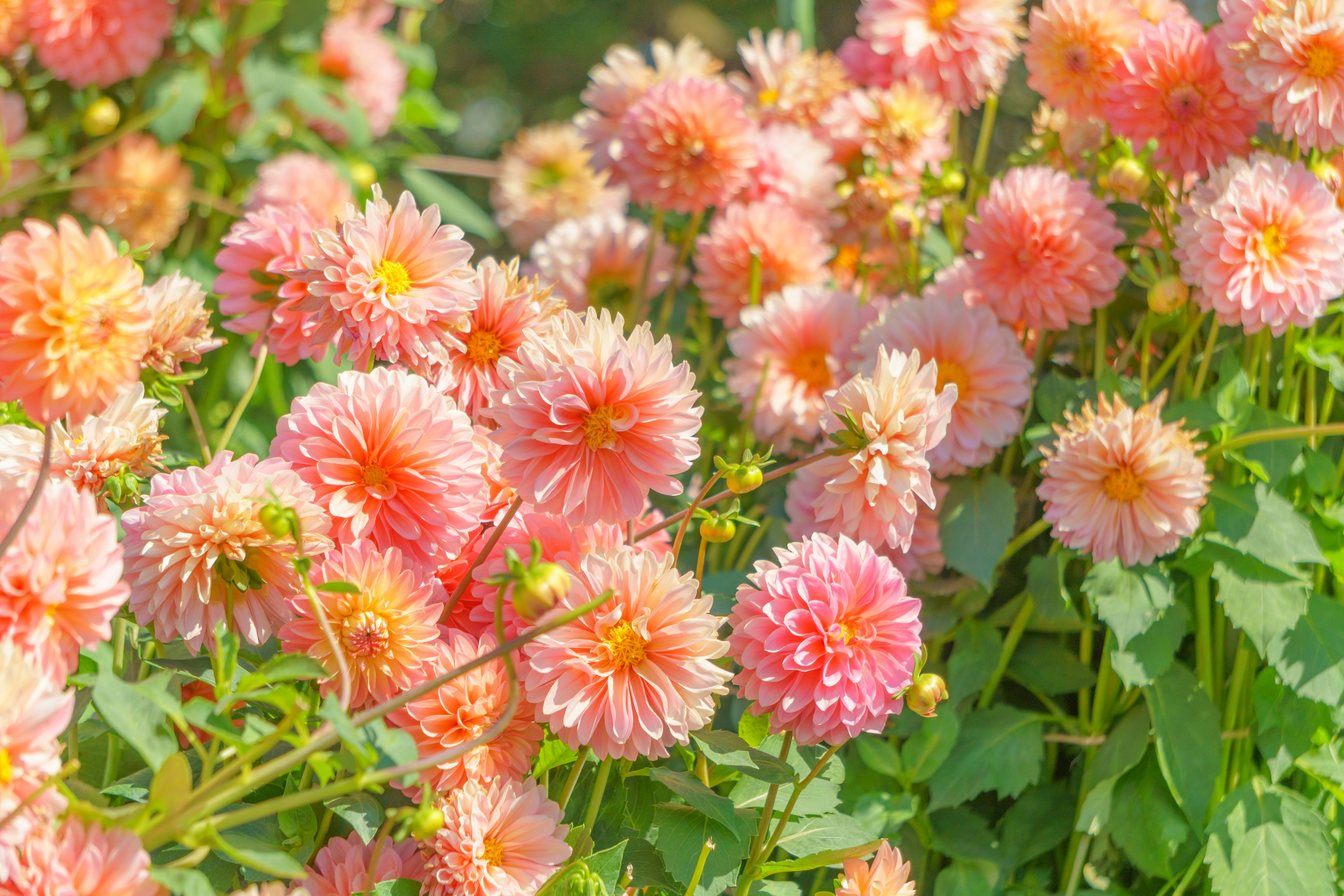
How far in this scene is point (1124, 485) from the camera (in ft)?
2.55

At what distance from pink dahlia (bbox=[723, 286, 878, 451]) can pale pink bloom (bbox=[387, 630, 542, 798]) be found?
0.46 m

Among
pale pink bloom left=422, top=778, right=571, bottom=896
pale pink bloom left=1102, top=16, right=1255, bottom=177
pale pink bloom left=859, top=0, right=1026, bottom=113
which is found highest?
pale pink bloom left=859, top=0, right=1026, bottom=113

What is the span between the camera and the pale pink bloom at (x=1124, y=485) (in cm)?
76

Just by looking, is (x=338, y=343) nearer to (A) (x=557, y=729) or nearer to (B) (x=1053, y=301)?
(A) (x=557, y=729)

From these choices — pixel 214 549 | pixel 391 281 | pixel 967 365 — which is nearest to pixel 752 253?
pixel 967 365

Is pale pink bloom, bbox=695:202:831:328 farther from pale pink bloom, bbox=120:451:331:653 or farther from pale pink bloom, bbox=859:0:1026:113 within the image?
A: pale pink bloom, bbox=120:451:331:653

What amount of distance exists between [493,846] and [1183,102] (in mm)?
780

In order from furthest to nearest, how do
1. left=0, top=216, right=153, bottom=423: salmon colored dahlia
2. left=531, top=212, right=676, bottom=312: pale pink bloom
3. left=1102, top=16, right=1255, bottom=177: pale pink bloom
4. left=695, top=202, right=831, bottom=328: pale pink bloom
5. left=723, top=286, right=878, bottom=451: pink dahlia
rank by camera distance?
left=531, top=212, right=676, bottom=312: pale pink bloom → left=695, top=202, right=831, bottom=328: pale pink bloom → left=723, top=286, right=878, bottom=451: pink dahlia → left=1102, top=16, right=1255, bottom=177: pale pink bloom → left=0, top=216, right=153, bottom=423: salmon colored dahlia

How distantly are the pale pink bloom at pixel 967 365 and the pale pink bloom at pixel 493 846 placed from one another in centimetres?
47

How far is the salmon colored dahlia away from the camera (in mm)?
469

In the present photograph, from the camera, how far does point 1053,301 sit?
90 centimetres

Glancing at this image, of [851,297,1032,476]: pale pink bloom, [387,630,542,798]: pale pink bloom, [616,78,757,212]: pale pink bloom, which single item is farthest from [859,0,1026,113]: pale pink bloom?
[387,630,542,798]: pale pink bloom

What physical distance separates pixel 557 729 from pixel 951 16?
825mm

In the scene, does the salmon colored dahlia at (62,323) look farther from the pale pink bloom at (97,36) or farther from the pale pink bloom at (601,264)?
→ the pale pink bloom at (97,36)
